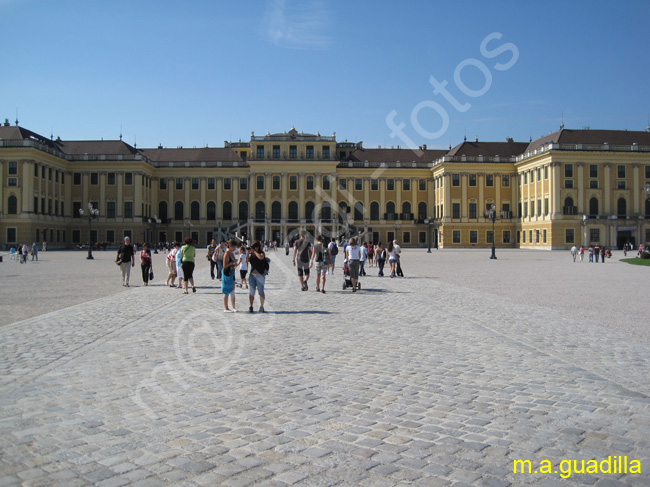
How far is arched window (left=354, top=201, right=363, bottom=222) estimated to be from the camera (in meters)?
76.5

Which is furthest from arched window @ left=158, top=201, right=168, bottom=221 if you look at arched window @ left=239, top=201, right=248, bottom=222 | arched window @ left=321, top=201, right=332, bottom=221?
arched window @ left=321, top=201, right=332, bottom=221

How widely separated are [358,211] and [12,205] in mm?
40801

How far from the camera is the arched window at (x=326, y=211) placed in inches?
2992

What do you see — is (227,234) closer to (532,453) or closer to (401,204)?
(401,204)

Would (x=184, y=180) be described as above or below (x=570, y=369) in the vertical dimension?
above

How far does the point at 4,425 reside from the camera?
15.4 feet

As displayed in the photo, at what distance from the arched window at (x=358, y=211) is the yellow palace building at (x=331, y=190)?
134 mm

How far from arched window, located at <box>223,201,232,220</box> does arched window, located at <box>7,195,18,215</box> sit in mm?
25612

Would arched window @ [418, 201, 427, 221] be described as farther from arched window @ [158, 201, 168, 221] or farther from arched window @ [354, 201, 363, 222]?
arched window @ [158, 201, 168, 221]

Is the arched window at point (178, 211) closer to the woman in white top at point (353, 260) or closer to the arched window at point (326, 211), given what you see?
the arched window at point (326, 211)

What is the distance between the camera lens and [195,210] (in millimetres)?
76688

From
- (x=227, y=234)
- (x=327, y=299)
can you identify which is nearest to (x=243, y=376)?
(x=327, y=299)

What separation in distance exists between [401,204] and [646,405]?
7258 cm

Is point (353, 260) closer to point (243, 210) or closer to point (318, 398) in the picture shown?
point (318, 398)
